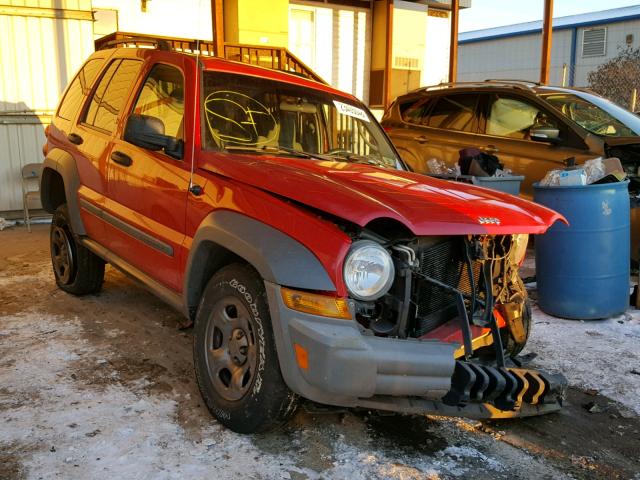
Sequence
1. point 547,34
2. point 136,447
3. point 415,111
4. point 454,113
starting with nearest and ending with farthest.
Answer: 1. point 136,447
2. point 454,113
3. point 415,111
4. point 547,34

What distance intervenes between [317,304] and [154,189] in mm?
1611

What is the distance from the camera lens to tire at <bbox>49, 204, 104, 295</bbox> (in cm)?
516

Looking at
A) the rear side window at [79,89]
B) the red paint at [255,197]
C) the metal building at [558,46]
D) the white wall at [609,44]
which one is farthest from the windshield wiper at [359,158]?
the white wall at [609,44]

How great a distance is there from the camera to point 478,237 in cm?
297

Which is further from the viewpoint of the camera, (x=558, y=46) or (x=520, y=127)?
(x=558, y=46)

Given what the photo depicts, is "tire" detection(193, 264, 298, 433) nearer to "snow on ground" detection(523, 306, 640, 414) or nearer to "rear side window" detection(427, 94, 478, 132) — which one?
"snow on ground" detection(523, 306, 640, 414)

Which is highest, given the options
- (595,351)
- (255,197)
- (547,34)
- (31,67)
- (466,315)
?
(547,34)

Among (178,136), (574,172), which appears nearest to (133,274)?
(178,136)

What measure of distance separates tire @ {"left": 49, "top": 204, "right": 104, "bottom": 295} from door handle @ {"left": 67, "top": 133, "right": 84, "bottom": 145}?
0.61m

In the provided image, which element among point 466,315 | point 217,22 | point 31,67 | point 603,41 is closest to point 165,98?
point 466,315

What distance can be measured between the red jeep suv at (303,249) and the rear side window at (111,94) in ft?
0.11

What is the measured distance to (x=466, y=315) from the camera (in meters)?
2.79

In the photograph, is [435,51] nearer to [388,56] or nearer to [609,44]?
[388,56]

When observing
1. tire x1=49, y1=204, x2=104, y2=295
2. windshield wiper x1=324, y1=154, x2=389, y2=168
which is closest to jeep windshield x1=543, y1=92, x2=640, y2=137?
windshield wiper x1=324, y1=154, x2=389, y2=168
